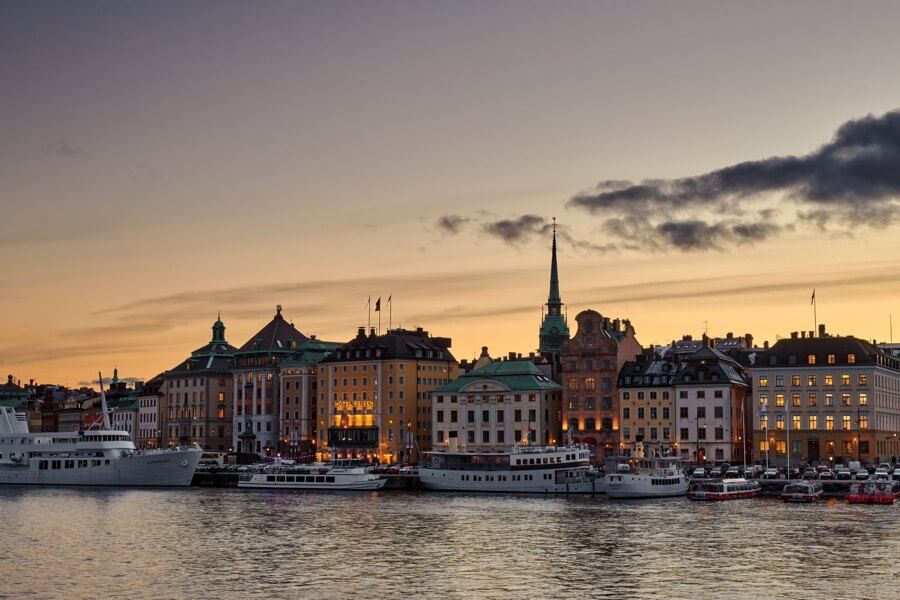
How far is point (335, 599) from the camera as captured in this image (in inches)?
2854

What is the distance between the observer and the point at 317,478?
174375mm

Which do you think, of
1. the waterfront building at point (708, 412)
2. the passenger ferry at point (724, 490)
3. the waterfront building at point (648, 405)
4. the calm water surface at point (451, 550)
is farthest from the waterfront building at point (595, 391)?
the calm water surface at point (451, 550)

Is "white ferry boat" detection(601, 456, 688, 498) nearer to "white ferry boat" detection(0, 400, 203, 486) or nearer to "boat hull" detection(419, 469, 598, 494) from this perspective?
"boat hull" detection(419, 469, 598, 494)

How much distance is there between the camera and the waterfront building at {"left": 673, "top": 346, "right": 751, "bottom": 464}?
189m

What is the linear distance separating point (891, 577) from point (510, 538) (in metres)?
32.6

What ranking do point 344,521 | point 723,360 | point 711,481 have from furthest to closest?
point 723,360 → point 711,481 → point 344,521

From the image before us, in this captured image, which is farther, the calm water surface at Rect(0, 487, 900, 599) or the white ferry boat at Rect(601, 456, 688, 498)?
the white ferry boat at Rect(601, 456, 688, 498)

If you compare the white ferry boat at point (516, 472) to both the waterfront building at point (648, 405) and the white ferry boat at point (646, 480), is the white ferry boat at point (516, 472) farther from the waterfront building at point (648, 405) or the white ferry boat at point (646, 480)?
the waterfront building at point (648, 405)

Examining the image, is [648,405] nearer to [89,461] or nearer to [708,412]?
[708,412]

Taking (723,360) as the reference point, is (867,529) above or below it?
below

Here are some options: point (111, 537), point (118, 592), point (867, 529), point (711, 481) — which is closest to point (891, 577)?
point (867, 529)

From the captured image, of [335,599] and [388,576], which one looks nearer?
[335,599]

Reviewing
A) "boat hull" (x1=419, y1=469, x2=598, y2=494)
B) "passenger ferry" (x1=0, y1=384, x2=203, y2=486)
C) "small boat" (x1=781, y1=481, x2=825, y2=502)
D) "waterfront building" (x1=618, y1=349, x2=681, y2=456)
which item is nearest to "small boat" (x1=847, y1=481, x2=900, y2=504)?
"small boat" (x1=781, y1=481, x2=825, y2=502)

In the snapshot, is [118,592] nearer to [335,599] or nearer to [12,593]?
[12,593]
